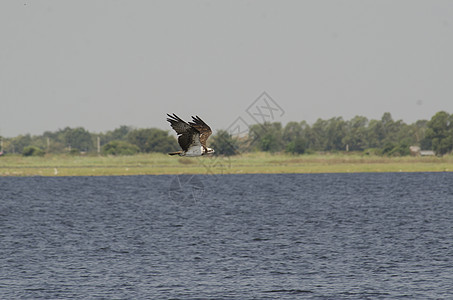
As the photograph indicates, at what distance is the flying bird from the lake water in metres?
14.1

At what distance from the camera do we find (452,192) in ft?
351

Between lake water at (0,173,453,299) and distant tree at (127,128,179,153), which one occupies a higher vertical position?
distant tree at (127,128,179,153)

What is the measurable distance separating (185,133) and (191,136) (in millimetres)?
232

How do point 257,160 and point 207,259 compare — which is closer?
point 207,259

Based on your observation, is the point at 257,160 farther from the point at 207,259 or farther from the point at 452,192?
the point at 207,259

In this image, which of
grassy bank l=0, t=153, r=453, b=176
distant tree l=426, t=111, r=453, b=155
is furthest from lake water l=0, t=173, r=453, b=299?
distant tree l=426, t=111, r=453, b=155

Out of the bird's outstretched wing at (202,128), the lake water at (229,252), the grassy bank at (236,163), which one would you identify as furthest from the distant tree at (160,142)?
the bird's outstretched wing at (202,128)

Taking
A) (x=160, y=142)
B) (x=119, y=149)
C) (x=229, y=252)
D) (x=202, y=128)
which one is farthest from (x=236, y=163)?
(x=202, y=128)

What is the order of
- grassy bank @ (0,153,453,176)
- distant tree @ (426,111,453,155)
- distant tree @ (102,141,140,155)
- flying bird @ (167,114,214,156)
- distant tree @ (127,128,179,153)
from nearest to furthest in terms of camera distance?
flying bird @ (167,114,214,156) < grassy bank @ (0,153,453,176) < distant tree @ (102,141,140,155) < distant tree @ (127,128,179,153) < distant tree @ (426,111,453,155)

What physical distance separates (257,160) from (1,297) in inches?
4899

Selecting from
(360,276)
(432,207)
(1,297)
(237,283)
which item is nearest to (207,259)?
(237,283)

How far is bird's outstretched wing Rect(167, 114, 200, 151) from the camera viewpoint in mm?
19984

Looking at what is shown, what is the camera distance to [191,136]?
2022 cm

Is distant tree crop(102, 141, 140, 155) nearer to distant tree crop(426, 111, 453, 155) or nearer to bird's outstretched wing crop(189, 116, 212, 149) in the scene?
distant tree crop(426, 111, 453, 155)
